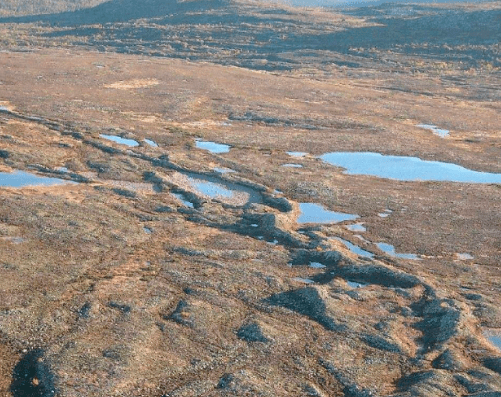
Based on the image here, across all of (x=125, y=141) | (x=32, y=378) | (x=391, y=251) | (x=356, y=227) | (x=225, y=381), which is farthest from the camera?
(x=125, y=141)

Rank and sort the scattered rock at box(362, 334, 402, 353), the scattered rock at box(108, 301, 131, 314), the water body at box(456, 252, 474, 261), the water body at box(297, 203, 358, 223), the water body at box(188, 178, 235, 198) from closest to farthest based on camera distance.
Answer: the scattered rock at box(362, 334, 402, 353) < the scattered rock at box(108, 301, 131, 314) < the water body at box(456, 252, 474, 261) < the water body at box(297, 203, 358, 223) < the water body at box(188, 178, 235, 198)

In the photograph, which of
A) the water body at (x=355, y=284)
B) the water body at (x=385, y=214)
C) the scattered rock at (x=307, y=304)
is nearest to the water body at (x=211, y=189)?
the water body at (x=385, y=214)

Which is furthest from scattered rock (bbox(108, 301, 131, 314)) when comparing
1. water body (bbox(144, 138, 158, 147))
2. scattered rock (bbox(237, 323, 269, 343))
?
water body (bbox(144, 138, 158, 147))

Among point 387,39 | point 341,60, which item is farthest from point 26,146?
point 387,39

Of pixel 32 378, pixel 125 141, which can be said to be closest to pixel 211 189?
pixel 125 141

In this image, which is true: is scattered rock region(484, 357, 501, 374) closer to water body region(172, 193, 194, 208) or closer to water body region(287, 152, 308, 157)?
water body region(172, 193, 194, 208)

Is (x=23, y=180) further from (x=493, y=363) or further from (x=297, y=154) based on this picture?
(x=493, y=363)
